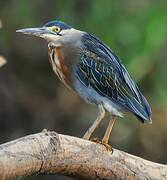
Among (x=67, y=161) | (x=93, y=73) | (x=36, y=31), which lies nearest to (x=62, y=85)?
(x=93, y=73)

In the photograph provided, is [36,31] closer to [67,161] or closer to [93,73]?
[93,73]

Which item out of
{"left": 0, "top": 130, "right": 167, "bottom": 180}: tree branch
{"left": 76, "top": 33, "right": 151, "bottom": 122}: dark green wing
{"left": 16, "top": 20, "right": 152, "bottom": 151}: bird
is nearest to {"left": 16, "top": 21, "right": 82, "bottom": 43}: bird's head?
{"left": 16, "top": 20, "right": 152, "bottom": 151}: bird

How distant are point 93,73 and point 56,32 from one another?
0.30 metres

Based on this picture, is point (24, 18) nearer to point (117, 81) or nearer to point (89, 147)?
point (117, 81)

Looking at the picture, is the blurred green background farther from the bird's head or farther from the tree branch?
the tree branch

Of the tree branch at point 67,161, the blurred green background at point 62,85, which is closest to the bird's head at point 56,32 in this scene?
the tree branch at point 67,161

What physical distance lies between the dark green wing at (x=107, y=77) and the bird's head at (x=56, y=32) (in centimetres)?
10

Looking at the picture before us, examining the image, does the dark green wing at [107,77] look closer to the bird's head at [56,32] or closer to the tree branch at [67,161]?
the bird's head at [56,32]

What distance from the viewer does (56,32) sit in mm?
3061

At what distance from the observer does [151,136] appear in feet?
18.4

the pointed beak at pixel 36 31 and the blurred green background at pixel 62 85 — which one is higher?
the pointed beak at pixel 36 31

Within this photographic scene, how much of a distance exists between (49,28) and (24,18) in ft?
9.45

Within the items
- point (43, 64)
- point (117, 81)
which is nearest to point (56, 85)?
point (43, 64)

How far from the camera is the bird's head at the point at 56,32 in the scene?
3.00 meters
